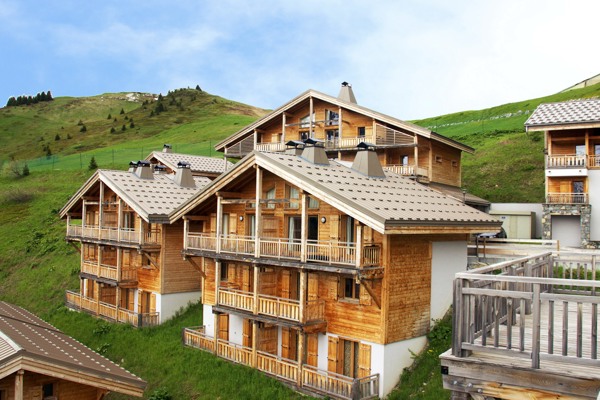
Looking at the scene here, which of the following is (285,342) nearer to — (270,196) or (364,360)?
(364,360)

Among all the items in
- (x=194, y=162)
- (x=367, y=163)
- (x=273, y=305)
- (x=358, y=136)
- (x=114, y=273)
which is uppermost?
(x=358, y=136)

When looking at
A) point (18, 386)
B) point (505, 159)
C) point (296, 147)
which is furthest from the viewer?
point (505, 159)

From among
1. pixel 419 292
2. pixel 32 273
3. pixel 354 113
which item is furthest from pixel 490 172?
pixel 32 273

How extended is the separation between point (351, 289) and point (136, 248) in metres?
16.5

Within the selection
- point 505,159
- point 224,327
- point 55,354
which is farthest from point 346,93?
point 55,354

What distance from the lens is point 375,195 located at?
73.5ft

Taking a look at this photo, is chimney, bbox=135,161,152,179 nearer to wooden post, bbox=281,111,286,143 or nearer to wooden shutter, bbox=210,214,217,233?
wooden post, bbox=281,111,286,143

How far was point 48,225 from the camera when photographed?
57.9m

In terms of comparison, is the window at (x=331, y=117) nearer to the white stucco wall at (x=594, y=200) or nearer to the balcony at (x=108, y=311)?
the white stucco wall at (x=594, y=200)

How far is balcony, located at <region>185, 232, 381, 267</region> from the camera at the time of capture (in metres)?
21.1

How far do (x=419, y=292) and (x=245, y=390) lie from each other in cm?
821

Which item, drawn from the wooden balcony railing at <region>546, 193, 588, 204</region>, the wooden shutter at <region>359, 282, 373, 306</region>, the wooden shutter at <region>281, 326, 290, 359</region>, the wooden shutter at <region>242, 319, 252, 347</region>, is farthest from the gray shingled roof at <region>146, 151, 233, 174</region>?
the wooden shutter at <region>359, 282, 373, 306</region>

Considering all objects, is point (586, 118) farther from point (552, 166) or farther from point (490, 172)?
point (490, 172)

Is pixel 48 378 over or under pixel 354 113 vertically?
under
